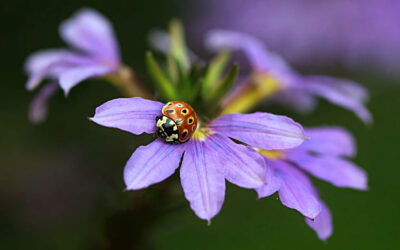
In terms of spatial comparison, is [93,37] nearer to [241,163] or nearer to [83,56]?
[83,56]

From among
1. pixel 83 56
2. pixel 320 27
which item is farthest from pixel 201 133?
pixel 320 27

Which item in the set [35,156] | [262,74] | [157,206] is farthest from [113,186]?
[35,156]

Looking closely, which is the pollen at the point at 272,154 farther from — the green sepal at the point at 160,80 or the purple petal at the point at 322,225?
the green sepal at the point at 160,80

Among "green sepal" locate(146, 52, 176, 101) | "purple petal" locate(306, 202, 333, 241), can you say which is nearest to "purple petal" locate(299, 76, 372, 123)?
"purple petal" locate(306, 202, 333, 241)

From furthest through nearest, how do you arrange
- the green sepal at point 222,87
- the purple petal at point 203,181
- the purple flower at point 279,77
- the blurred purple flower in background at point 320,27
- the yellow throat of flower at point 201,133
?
the blurred purple flower in background at point 320,27 → the purple flower at point 279,77 → the green sepal at point 222,87 → the yellow throat of flower at point 201,133 → the purple petal at point 203,181

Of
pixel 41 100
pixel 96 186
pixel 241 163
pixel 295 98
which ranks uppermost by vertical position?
pixel 241 163

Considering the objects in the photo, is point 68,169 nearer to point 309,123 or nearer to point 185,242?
point 185,242

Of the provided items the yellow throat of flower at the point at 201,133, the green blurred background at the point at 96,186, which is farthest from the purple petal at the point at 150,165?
the green blurred background at the point at 96,186

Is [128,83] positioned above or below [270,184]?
below
